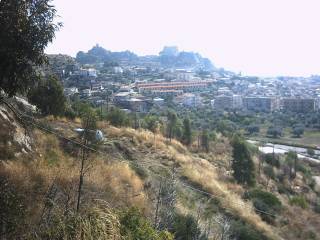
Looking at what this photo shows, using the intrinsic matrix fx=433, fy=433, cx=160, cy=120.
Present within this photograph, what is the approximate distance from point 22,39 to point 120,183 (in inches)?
267

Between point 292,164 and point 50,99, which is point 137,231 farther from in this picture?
point 292,164

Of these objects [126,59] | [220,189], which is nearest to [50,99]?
[220,189]

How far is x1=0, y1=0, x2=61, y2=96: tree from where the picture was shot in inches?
287

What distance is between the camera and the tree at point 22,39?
23.9ft

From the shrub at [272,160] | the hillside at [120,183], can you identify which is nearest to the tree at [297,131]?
the shrub at [272,160]

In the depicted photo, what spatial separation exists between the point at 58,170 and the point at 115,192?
1801 mm

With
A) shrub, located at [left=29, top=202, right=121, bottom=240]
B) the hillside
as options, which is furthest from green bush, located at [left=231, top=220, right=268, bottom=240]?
shrub, located at [left=29, top=202, right=121, bottom=240]

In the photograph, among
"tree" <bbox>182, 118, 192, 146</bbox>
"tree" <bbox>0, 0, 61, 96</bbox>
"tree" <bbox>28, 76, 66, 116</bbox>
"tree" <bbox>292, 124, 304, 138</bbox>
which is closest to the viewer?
"tree" <bbox>0, 0, 61, 96</bbox>

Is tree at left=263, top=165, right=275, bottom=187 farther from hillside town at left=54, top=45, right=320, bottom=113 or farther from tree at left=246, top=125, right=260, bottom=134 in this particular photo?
tree at left=246, top=125, right=260, bottom=134

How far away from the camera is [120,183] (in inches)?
525

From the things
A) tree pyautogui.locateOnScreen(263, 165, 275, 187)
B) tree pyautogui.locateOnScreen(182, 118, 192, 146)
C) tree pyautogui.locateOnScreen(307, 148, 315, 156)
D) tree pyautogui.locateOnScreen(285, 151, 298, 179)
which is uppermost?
tree pyautogui.locateOnScreen(182, 118, 192, 146)

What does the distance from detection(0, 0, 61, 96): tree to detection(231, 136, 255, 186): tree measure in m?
17.9

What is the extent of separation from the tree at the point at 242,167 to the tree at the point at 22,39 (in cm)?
1793

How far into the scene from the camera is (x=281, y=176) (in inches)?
1244
